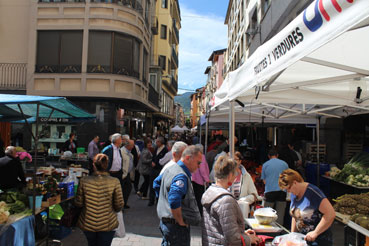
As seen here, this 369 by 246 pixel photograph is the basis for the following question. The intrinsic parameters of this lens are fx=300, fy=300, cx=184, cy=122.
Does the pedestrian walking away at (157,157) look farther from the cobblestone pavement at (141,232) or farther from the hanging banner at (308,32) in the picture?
the hanging banner at (308,32)

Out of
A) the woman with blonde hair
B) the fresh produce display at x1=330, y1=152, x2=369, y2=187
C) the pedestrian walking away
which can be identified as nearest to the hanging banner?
the woman with blonde hair

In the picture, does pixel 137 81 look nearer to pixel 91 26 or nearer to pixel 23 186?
pixel 91 26

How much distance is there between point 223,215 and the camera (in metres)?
2.71

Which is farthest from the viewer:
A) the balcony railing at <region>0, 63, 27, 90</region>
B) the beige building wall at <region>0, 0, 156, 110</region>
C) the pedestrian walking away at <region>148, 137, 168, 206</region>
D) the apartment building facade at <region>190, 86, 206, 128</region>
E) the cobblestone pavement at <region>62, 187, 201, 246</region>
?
the apartment building facade at <region>190, 86, 206, 128</region>

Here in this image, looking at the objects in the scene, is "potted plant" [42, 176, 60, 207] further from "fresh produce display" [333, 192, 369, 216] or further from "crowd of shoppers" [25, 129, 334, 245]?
"fresh produce display" [333, 192, 369, 216]

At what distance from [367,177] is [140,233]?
17.3 ft

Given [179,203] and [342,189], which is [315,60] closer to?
[179,203]

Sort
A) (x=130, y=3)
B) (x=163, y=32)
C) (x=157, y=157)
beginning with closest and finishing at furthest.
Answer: (x=157, y=157) → (x=130, y=3) → (x=163, y=32)

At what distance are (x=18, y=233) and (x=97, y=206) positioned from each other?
1.27 m

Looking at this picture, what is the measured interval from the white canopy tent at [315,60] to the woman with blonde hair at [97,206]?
7.28 ft

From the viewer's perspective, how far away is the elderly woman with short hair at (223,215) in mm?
2707

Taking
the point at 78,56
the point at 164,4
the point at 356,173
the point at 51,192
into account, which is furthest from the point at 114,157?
the point at 164,4

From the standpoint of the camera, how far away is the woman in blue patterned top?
3.34 metres

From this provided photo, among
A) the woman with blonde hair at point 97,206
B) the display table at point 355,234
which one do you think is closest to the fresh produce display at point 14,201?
the woman with blonde hair at point 97,206
